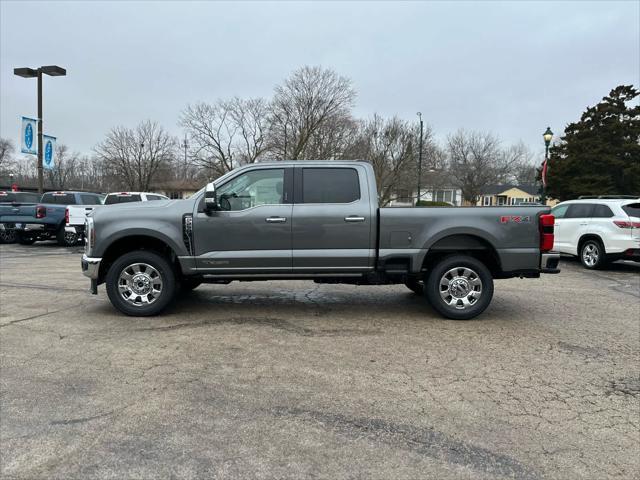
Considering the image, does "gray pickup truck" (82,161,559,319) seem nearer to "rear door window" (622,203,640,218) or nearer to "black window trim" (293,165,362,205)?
"black window trim" (293,165,362,205)

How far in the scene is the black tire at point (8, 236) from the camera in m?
16.3

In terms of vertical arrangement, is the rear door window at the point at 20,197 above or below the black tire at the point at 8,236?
→ above

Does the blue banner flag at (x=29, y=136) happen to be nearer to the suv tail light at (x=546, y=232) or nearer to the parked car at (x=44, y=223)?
the parked car at (x=44, y=223)

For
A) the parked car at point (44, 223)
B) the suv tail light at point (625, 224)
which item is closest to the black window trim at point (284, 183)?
the suv tail light at point (625, 224)

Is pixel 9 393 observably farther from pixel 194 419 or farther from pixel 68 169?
pixel 68 169

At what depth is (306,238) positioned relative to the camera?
5.85m

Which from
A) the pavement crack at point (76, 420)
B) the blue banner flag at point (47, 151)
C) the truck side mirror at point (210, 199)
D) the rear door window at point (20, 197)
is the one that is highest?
the blue banner flag at point (47, 151)

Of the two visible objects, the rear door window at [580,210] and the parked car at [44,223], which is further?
the parked car at [44,223]

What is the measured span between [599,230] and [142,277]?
409 inches

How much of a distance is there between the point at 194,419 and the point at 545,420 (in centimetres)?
255

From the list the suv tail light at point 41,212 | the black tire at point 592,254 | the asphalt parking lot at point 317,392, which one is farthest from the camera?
the suv tail light at point 41,212

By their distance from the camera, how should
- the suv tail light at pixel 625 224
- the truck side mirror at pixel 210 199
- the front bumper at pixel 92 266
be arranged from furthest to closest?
the suv tail light at pixel 625 224 < the front bumper at pixel 92 266 < the truck side mirror at pixel 210 199

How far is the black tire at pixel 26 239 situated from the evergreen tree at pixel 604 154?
105 ft

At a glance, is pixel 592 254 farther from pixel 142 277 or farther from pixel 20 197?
pixel 20 197
